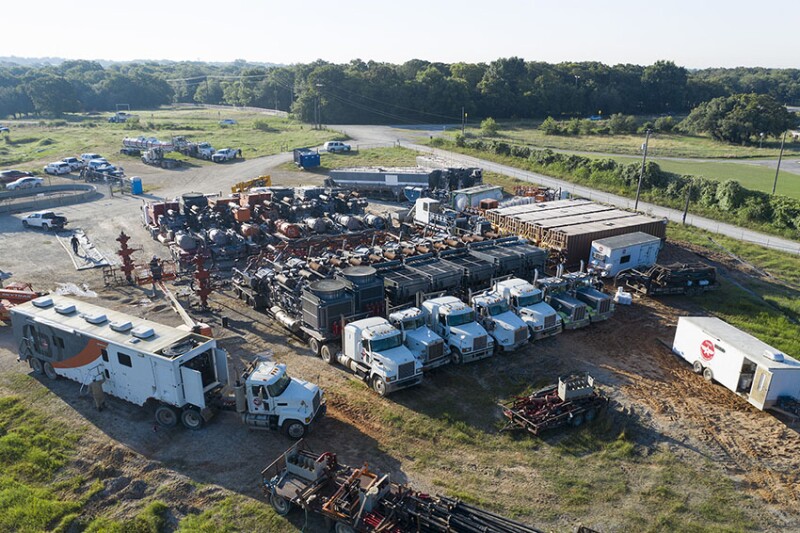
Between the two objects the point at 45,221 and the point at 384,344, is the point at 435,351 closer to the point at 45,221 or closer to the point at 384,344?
the point at 384,344

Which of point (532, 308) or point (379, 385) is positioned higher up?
point (532, 308)

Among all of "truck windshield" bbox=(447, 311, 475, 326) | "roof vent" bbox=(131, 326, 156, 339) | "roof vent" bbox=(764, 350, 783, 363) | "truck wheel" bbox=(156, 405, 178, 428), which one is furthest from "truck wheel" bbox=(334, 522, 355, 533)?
"roof vent" bbox=(764, 350, 783, 363)

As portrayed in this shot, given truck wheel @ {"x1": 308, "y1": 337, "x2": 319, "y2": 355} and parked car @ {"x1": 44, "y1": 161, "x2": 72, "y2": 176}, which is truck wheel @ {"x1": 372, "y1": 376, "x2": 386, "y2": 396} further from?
parked car @ {"x1": 44, "y1": 161, "x2": 72, "y2": 176}

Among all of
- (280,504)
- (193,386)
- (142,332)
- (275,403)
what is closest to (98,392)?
(142,332)

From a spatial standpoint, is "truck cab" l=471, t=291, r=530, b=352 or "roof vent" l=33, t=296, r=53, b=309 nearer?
"roof vent" l=33, t=296, r=53, b=309

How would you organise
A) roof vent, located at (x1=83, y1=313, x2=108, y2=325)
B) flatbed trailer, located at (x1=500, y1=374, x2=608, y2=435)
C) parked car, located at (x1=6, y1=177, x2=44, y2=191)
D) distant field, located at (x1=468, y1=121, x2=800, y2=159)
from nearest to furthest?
1. flatbed trailer, located at (x1=500, y1=374, x2=608, y2=435)
2. roof vent, located at (x1=83, y1=313, x2=108, y2=325)
3. parked car, located at (x1=6, y1=177, x2=44, y2=191)
4. distant field, located at (x1=468, y1=121, x2=800, y2=159)

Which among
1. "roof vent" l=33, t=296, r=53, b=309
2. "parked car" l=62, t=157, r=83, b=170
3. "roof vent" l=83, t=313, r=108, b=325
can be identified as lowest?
"parked car" l=62, t=157, r=83, b=170

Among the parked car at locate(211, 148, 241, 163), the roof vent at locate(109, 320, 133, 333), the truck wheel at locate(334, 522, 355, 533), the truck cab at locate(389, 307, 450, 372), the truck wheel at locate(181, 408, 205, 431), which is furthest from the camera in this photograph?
the parked car at locate(211, 148, 241, 163)
